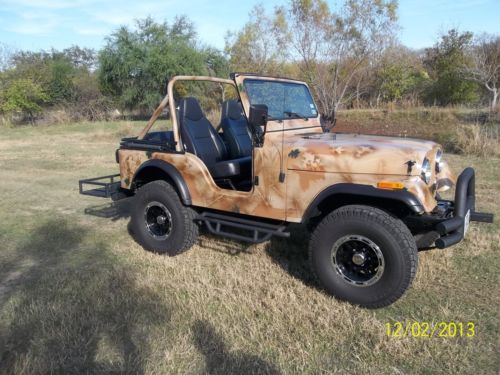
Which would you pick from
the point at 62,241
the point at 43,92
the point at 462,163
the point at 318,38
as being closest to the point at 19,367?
the point at 62,241

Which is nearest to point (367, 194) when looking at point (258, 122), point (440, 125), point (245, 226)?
point (258, 122)

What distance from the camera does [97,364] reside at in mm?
2814

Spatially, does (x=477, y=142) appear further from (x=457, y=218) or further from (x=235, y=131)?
(x=457, y=218)

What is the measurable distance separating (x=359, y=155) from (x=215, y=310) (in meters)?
1.67

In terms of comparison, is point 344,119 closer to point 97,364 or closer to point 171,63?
point 171,63

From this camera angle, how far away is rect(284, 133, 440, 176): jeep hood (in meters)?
3.20

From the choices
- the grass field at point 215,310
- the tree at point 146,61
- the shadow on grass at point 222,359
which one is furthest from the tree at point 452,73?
the shadow on grass at point 222,359

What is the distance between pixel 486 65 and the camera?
17.5 meters

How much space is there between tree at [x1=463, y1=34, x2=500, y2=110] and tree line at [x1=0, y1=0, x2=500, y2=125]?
0.04 meters

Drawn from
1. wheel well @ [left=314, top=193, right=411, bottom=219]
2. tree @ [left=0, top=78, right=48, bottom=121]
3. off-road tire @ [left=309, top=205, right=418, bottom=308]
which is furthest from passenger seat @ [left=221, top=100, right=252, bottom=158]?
tree @ [left=0, top=78, right=48, bottom=121]

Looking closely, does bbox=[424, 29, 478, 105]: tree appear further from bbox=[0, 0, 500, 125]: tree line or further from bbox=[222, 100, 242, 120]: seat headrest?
bbox=[222, 100, 242, 120]: seat headrest

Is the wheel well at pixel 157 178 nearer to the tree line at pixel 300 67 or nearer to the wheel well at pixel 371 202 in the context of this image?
the wheel well at pixel 371 202

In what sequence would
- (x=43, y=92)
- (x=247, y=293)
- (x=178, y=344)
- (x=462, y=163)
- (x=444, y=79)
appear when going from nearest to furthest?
(x=178, y=344), (x=247, y=293), (x=462, y=163), (x=444, y=79), (x=43, y=92)

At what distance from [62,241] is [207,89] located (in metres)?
12.6
